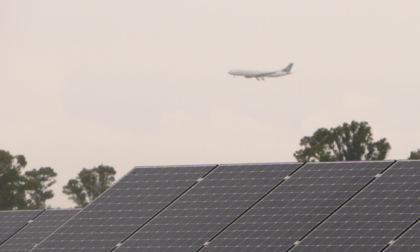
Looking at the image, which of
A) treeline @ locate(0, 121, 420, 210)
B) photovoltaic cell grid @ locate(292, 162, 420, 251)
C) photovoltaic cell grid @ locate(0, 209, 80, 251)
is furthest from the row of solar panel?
treeline @ locate(0, 121, 420, 210)

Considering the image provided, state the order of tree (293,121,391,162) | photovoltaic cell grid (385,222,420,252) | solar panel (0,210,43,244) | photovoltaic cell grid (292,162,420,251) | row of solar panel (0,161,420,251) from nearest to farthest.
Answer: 1. photovoltaic cell grid (385,222,420,252)
2. photovoltaic cell grid (292,162,420,251)
3. row of solar panel (0,161,420,251)
4. solar panel (0,210,43,244)
5. tree (293,121,391,162)

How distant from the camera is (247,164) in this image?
143ft

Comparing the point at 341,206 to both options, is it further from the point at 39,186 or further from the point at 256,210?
the point at 39,186

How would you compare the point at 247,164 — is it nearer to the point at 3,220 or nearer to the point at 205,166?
the point at 205,166

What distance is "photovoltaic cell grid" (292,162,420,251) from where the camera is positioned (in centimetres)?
3728

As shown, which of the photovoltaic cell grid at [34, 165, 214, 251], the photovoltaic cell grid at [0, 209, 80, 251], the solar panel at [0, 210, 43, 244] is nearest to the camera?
the photovoltaic cell grid at [34, 165, 214, 251]

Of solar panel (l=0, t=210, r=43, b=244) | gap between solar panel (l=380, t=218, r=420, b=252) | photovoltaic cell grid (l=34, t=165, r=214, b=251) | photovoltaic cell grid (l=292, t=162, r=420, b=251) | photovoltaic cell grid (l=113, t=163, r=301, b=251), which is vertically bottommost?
gap between solar panel (l=380, t=218, r=420, b=252)

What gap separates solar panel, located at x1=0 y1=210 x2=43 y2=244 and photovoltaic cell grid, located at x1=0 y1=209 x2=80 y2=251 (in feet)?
1.04

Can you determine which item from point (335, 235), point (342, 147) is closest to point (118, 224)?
point (335, 235)

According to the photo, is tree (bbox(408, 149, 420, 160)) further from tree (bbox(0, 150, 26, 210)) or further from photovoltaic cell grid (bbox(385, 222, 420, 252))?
photovoltaic cell grid (bbox(385, 222, 420, 252))

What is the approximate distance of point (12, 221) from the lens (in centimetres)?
5228

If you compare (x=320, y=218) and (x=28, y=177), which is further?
(x=28, y=177)

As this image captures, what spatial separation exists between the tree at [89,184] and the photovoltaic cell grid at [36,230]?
305 feet

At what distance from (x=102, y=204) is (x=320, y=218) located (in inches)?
345
